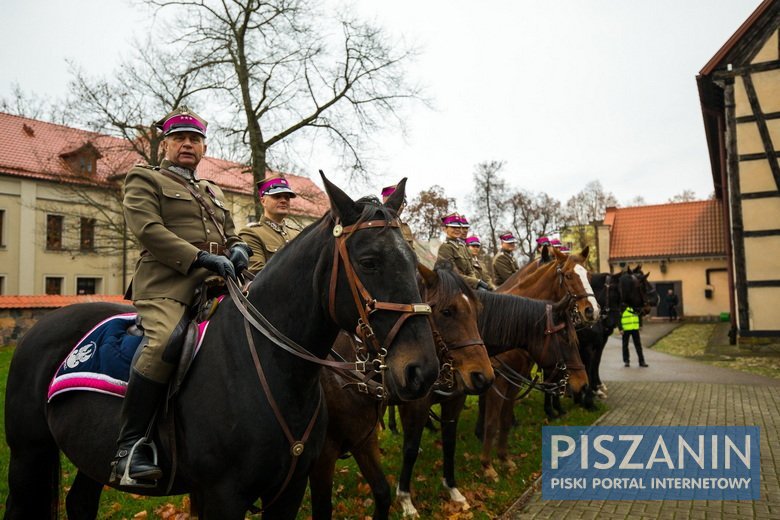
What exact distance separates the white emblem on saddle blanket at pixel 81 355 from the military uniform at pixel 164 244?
1.38 ft

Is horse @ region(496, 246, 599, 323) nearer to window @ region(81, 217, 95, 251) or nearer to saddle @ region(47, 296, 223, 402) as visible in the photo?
saddle @ region(47, 296, 223, 402)

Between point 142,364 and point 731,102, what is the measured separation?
19.0m

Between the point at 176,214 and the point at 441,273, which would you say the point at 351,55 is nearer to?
the point at 441,273

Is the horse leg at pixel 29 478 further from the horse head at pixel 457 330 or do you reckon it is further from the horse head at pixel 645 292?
the horse head at pixel 645 292

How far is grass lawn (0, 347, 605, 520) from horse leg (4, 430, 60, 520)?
1463 mm

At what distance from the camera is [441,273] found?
4.61 metres

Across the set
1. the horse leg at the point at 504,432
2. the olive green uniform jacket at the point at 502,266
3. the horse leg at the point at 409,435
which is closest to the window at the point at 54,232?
the olive green uniform jacket at the point at 502,266

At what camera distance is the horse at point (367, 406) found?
12.2 feet

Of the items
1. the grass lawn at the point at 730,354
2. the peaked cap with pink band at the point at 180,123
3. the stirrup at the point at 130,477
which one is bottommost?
the grass lawn at the point at 730,354

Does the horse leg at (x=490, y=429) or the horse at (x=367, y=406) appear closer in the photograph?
the horse at (x=367, y=406)

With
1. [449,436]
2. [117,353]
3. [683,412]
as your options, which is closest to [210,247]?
[117,353]

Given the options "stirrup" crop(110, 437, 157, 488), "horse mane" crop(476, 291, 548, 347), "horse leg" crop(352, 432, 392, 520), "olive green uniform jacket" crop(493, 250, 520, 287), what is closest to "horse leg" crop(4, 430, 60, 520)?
"stirrup" crop(110, 437, 157, 488)

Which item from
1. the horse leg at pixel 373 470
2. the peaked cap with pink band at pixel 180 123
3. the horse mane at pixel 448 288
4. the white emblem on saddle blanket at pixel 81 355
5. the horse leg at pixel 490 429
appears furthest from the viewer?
the horse leg at pixel 490 429

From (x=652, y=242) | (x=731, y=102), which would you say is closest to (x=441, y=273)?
(x=731, y=102)
